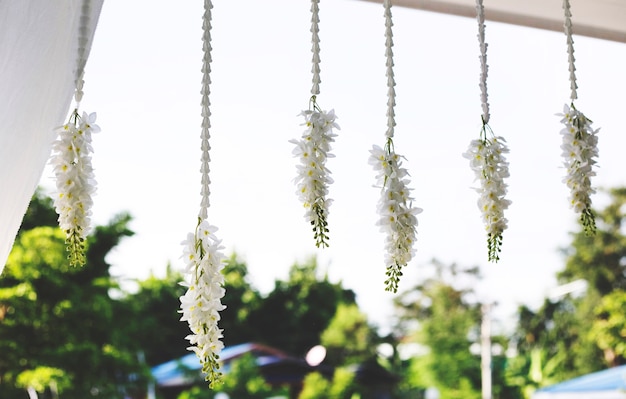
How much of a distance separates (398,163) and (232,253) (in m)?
11.0

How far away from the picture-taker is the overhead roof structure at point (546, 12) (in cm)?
159

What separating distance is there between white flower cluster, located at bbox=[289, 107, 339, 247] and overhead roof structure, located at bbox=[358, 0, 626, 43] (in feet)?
1.91

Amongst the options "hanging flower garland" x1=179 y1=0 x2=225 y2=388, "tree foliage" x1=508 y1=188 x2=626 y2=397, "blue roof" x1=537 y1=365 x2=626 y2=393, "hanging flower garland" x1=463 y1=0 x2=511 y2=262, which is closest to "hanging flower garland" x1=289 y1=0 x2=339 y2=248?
"hanging flower garland" x1=179 y1=0 x2=225 y2=388

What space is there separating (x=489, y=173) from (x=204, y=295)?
1.64 feet

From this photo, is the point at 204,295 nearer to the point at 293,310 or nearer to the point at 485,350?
the point at 293,310

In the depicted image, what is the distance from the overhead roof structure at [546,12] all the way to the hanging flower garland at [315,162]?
22.3 inches

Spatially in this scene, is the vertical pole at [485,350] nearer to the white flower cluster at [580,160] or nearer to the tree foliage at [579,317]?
the tree foliage at [579,317]

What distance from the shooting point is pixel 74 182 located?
0.96m

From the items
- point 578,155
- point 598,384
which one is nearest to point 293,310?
point 598,384

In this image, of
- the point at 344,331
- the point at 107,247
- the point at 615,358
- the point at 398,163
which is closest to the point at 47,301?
the point at 107,247

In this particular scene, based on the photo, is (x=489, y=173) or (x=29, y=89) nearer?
(x=29, y=89)

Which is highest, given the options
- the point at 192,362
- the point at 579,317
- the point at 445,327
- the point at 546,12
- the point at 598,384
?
the point at 546,12

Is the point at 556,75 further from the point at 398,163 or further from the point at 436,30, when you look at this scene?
the point at 398,163

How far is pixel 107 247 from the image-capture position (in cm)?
637
